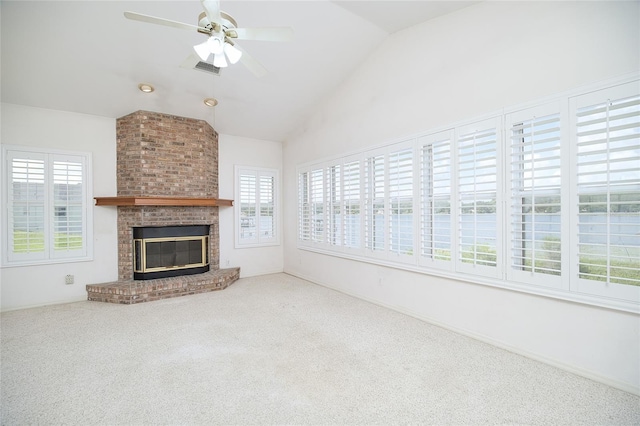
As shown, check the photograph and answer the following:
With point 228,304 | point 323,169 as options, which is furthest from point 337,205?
point 228,304

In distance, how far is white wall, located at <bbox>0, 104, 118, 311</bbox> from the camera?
402 cm

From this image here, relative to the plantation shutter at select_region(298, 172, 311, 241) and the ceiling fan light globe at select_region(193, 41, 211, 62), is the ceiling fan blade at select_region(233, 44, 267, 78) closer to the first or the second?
the ceiling fan light globe at select_region(193, 41, 211, 62)

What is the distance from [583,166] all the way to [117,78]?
5393mm

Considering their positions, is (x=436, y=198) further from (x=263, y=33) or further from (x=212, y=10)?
(x=212, y=10)

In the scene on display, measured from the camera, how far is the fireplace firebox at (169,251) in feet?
15.3

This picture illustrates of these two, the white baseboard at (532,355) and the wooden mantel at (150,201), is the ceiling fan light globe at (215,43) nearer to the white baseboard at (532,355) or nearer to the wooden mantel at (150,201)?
the wooden mantel at (150,201)

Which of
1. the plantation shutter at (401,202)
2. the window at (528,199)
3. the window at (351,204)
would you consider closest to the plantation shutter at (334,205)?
the window at (351,204)

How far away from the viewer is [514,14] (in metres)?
2.66

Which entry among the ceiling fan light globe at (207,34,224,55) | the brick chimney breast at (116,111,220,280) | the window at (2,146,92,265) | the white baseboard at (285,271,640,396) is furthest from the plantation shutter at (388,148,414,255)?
the window at (2,146,92,265)

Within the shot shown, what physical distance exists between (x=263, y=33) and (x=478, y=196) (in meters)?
2.55

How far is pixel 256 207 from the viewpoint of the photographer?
6.04m

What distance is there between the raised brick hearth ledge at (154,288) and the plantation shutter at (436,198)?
3.51 meters

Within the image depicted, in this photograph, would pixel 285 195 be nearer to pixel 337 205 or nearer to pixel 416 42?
pixel 337 205

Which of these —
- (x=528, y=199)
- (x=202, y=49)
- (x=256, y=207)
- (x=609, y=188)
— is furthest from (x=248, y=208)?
(x=609, y=188)
